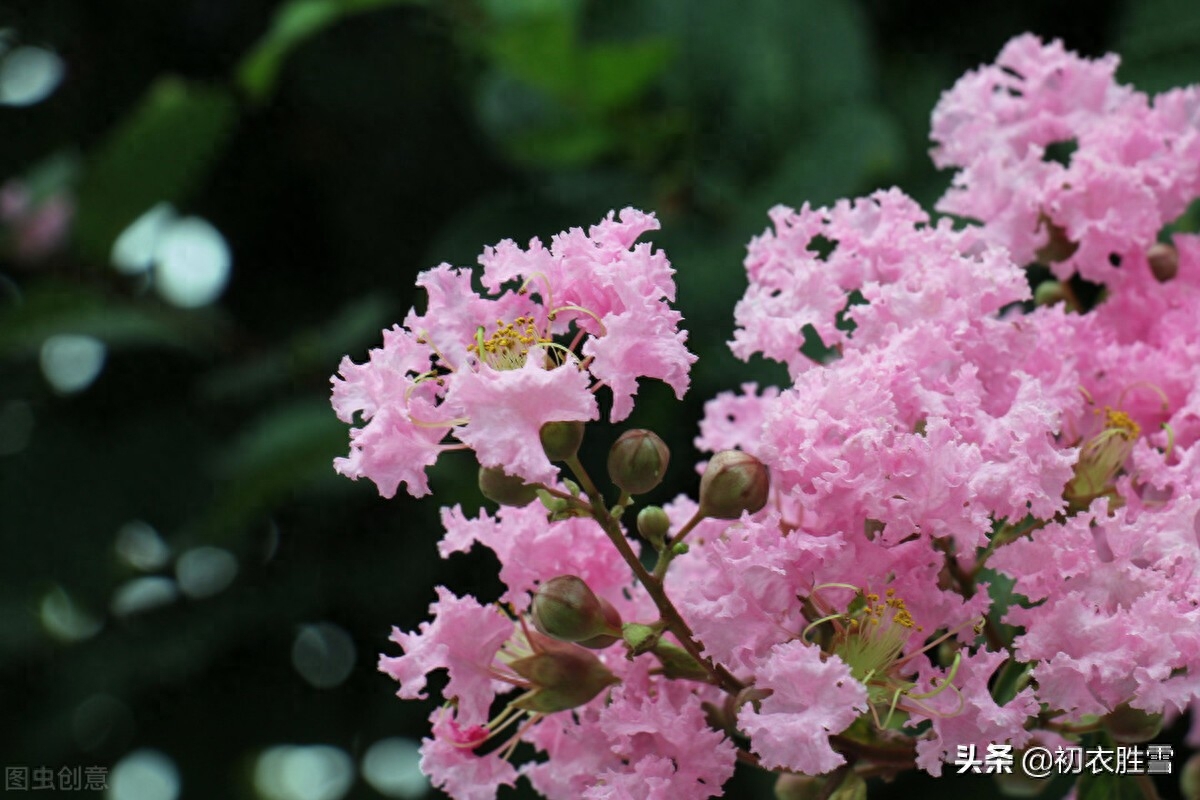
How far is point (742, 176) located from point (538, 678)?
0.93 meters

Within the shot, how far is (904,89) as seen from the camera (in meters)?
1.69

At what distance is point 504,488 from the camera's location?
764mm

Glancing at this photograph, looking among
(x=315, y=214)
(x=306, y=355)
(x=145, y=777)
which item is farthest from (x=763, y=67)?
(x=145, y=777)

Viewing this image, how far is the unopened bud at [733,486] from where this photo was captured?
0.79 m

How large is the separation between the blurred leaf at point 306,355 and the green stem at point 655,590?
0.92 m

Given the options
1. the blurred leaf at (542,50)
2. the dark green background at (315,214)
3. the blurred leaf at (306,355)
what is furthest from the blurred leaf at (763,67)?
the blurred leaf at (306,355)

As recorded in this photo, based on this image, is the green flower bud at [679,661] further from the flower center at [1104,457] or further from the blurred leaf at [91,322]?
the blurred leaf at [91,322]

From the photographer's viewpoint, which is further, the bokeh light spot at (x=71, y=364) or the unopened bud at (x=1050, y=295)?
the bokeh light spot at (x=71, y=364)

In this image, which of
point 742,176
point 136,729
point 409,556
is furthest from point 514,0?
point 136,729

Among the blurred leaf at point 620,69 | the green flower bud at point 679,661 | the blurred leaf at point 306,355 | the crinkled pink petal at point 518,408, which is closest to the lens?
the crinkled pink petal at point 518,408

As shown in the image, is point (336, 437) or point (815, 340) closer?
point (815, 340)

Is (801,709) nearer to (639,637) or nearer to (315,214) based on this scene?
(639,637)

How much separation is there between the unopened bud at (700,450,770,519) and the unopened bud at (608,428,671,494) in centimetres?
3

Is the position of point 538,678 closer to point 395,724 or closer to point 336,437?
point 336,437
